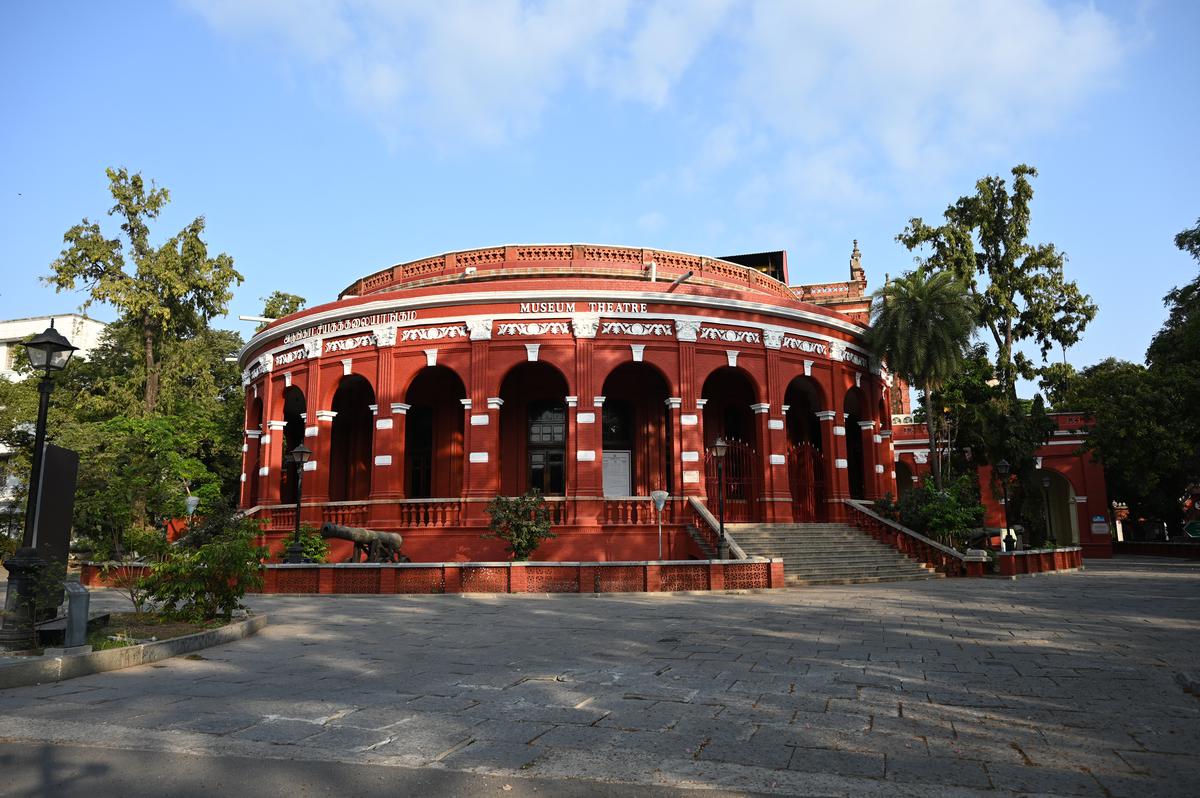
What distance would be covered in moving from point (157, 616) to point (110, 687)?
11.8 ft

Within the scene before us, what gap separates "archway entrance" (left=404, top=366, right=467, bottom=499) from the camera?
23344mm

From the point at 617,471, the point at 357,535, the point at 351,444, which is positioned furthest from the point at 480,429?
the point at 351,444

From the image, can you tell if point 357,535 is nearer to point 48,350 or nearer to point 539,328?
point 539,328

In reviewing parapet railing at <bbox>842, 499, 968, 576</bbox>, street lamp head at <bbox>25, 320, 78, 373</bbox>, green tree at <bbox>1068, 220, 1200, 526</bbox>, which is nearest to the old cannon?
street lamp head at <bbox>25, 320, 78, 373</bbox>

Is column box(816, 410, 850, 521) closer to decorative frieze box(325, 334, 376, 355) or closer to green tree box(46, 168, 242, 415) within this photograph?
decorative frieze box(325, 334, 376, 355)

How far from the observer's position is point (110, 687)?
22.4 ft

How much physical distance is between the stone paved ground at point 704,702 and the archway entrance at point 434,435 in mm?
11962

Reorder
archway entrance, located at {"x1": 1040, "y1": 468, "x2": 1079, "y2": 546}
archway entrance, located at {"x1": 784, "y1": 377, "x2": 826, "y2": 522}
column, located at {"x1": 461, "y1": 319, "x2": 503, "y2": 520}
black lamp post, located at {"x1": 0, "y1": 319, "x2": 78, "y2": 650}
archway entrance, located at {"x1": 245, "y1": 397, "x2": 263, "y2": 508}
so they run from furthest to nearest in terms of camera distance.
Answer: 1. archway entrance, located at {"x1": 1040, "y1": 468, "x2": 1079, "y2": 546}
2. archway entrance, located at {"x1": 245, "y1": 397, "x2": 263, "y2": 508}
3. archway entrance, located at {"x1": 784, "y1": 377, "x2": 826, "y2": 522}
4. column, located at {"x1": 461, "y1": 319, "x2": 503, "y2": 520}
5. black lamp post, located at {"x1": 0, "y1": 319, "x2": 78, "y2": 650}

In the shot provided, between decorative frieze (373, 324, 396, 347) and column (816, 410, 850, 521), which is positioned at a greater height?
decorative frieze (373, 324, 396, 347)

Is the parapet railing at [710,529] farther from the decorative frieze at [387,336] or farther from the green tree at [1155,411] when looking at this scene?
the green tree at [1155,411]

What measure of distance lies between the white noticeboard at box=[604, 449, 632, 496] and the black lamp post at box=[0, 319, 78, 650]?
1630 centimetres

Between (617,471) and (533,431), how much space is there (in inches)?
117

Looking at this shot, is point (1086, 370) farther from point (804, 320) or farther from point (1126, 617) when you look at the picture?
point (1126, 617)

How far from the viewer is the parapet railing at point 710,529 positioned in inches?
711
